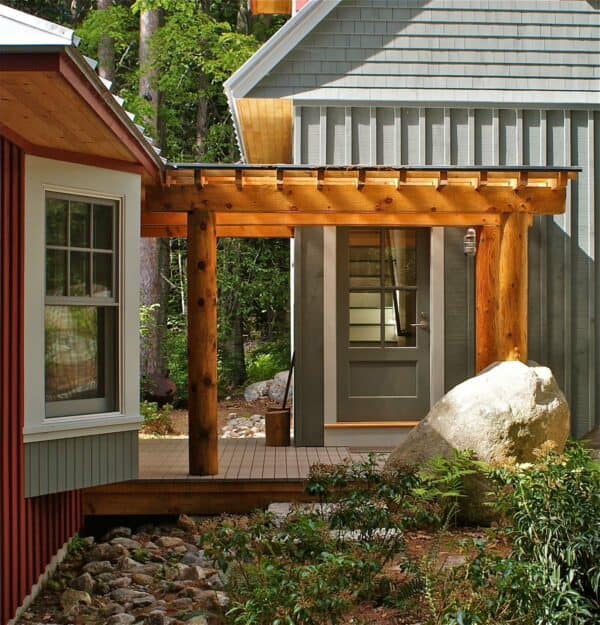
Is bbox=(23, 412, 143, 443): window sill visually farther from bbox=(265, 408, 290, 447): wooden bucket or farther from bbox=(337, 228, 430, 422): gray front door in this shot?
bbox=(337, 228, 430, 422): gray front door

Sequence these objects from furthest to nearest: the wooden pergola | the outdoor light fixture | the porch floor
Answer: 1. the outdoor light fixture
2. the porch floor
3. the wooden pergola

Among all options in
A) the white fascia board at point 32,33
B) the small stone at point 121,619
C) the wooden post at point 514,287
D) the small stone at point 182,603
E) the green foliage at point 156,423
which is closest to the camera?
the white fascia board at point 32,33

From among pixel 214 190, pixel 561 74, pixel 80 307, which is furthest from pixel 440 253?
pixel 80 307

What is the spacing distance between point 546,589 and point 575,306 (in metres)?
5.48

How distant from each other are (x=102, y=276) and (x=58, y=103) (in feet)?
6.09

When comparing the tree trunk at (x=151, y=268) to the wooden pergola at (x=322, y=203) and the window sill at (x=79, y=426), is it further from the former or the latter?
the window sill at (x=79, y=426)

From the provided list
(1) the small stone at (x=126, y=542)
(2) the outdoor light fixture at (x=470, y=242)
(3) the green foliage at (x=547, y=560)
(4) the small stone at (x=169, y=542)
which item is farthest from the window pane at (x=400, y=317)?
(3) the green foliage at (x=547, y=560)

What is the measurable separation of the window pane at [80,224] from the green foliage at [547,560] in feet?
9.88

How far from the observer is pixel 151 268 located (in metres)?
15.3

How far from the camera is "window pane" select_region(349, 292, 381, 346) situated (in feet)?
29.6

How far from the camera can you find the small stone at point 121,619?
15.8ft

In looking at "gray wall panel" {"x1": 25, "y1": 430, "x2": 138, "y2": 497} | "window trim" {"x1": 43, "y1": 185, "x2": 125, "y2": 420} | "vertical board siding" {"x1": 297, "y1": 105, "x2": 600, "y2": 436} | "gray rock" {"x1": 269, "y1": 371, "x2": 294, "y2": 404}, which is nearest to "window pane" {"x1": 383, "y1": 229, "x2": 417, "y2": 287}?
"vertical board siding" {"x1": 297, "y1": 105, "x2": 600, "y2": 436}

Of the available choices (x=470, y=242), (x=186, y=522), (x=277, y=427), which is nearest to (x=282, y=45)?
(x=470, y=242)

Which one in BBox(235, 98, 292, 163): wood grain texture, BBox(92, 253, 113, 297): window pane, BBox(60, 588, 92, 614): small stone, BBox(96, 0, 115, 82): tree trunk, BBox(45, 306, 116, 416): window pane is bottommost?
BBox(60, 588, 92, 614): small stone
